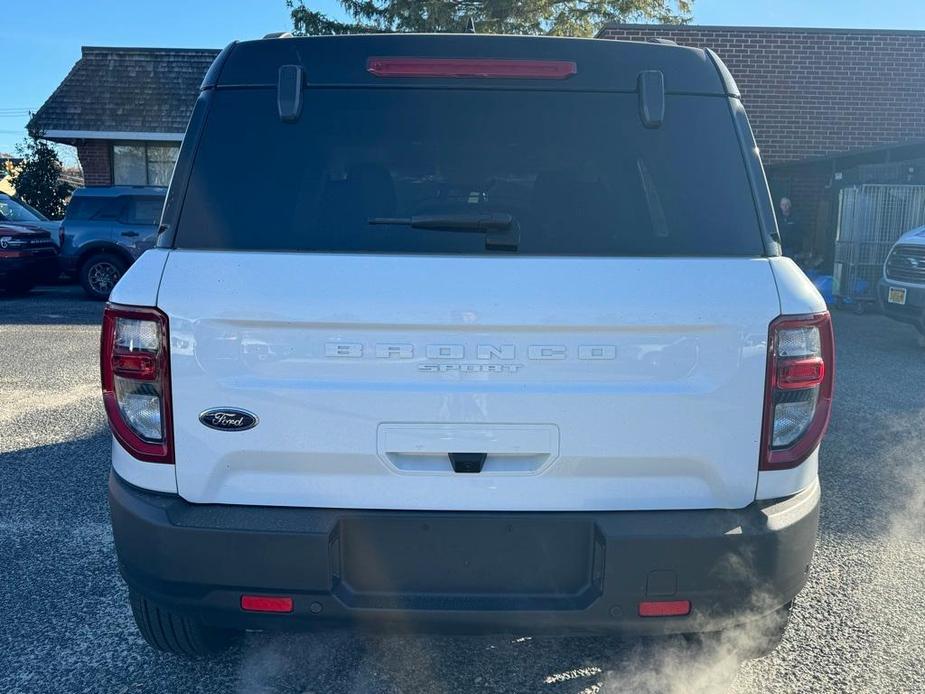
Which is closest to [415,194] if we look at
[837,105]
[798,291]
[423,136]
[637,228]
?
[423,136]

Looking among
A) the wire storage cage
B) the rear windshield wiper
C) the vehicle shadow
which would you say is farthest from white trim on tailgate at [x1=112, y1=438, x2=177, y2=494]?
the wire storage cage

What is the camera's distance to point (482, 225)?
7.20 ft

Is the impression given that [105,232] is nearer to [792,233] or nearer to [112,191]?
[112,191]

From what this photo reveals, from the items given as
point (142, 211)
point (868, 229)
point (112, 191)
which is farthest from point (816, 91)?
point (112, 191)

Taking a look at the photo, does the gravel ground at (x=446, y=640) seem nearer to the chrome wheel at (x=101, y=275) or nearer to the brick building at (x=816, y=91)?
the chrome wheel at (x=101, y=275)

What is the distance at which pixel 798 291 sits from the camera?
2.16 m

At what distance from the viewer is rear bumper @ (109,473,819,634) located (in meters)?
2.08

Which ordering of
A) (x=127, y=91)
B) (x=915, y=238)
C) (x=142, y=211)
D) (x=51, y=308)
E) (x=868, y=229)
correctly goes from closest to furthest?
1. (x=915, y=238)
2. (x=868, y=229)
3. (x=51, y=308)
4. (x=142, y=211)
5. (x=127, y=91)

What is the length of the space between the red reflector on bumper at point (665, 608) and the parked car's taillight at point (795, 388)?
427 millimetres

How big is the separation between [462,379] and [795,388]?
2.96 ft

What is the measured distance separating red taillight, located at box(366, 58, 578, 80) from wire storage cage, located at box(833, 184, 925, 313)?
34.6ft

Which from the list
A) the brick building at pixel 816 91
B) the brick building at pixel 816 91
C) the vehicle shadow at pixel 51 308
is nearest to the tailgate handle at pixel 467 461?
the vehicle shadow at pixel 51 308

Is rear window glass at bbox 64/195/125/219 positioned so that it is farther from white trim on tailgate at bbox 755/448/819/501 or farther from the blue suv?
white trim on tailgate at bbox 755/448/819/501

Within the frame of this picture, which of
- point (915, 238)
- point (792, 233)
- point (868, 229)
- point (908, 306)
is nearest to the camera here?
point (908, 306)
